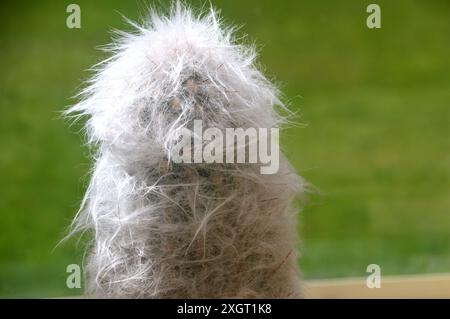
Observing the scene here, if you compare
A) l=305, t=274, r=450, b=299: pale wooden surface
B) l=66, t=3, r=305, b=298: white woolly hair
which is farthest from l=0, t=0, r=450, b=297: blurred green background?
l=66, t=3, r=305, b=298: white woolly hair

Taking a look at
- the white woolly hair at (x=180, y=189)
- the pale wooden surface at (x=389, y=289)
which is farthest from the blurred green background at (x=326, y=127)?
the white woolly hair at (x=180, y=189)

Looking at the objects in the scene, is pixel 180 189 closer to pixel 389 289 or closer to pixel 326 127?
pixel 389 289

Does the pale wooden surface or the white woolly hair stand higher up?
the white woolly hair

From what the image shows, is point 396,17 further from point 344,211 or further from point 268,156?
point 268,156

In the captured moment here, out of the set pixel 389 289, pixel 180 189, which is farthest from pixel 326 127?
pixel 180 189

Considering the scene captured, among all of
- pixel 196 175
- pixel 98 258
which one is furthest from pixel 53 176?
pixel 196 175

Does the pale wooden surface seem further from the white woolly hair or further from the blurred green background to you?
the white woolly hair
